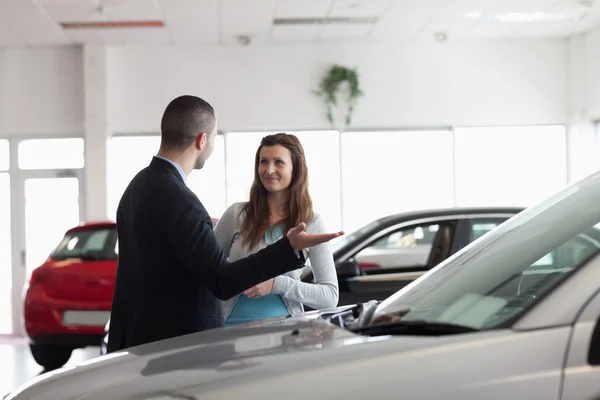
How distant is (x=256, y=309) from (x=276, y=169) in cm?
58

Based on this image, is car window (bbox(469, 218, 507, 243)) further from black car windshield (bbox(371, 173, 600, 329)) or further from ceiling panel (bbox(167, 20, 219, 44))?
ceiling panel (bbox(167, 20, 219, 44))

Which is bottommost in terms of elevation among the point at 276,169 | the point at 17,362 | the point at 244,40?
the point at 17,362

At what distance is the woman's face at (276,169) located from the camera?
3.29 meters

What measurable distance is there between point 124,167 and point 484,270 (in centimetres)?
1045

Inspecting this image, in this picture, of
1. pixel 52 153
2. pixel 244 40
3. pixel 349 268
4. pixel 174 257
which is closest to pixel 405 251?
pixel 349 268

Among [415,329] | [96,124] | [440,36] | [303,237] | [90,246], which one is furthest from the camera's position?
[440,36]

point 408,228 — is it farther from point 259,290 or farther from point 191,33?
point 191,33

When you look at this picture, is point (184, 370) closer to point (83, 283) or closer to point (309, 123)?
point (83, 283)

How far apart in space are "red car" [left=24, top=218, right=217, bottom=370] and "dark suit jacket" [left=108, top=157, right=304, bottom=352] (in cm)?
455

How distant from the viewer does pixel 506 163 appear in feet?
40.3

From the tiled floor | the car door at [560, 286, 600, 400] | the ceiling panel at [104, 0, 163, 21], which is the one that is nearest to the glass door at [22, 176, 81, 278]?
the tiled floor

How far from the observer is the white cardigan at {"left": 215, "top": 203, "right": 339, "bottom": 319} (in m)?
3.03

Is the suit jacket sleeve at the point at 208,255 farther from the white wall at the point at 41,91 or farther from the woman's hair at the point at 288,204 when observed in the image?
the white wall at the point at 41,91

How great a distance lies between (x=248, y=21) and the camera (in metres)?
10.7
